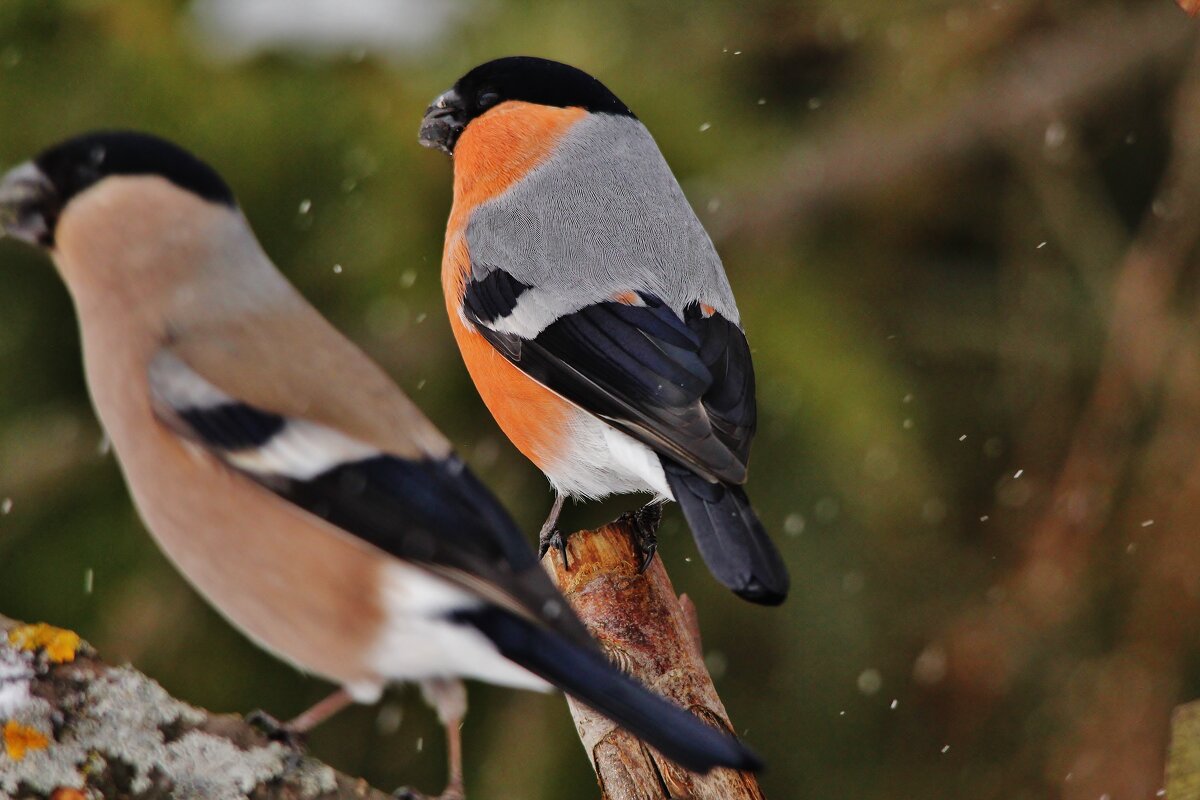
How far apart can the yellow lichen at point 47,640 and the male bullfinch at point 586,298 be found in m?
0.58

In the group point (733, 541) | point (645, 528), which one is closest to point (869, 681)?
point (645, 528)

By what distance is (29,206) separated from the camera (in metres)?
0.95

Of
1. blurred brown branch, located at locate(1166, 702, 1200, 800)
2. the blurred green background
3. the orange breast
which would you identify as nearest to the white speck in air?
the blurred green background

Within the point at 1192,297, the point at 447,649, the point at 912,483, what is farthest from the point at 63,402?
the point at 1192,297

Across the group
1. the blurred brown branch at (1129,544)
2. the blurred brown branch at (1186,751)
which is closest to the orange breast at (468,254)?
the blurred brown branch at (1186,751)

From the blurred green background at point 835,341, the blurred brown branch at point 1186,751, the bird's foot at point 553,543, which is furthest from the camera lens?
the blurred green background at point 835,341

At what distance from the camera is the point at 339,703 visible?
99cm

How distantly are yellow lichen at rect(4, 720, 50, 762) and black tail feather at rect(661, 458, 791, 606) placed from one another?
1.72ft

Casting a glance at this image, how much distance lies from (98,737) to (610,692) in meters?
0.36

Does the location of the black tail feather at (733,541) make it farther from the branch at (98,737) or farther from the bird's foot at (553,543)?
the branch at (98,737)

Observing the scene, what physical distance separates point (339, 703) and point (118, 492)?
1.02 meters

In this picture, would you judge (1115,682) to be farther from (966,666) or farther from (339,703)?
(339,703)

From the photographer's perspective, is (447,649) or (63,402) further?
(63,402)

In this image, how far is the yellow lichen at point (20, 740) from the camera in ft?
3.07
